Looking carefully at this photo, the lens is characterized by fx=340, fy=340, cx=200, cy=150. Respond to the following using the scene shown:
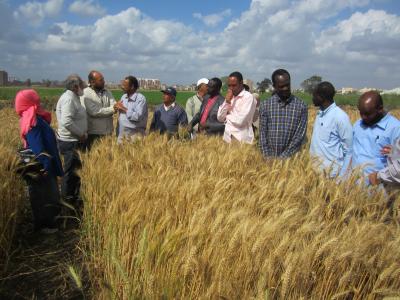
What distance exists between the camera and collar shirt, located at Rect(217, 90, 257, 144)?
4461mm

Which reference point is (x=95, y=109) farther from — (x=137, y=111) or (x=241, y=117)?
(x=241, y=117)

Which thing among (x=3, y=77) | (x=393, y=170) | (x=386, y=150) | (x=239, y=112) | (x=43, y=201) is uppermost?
(x=3, y=77)

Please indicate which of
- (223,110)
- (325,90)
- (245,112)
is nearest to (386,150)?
(325,90)

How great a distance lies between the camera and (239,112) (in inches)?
177

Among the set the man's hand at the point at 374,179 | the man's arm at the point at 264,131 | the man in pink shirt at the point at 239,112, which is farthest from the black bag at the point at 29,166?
the man's hand at the point at 374,179

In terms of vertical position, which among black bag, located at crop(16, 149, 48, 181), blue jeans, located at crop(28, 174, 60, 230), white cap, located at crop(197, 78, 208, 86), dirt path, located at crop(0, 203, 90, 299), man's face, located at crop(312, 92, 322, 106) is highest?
white cap, located at crop(197, 78, 208, 86)

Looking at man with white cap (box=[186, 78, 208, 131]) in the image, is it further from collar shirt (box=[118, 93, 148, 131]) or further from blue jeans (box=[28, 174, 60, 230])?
blue jeans (box=[28, 174, 60, 230])

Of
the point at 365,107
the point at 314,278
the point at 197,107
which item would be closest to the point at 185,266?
the point at 314,278

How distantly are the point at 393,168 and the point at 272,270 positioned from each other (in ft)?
5.82

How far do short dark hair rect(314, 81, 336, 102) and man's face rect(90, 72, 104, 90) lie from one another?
3.14 metres

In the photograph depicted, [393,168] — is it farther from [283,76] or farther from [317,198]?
[283,76]

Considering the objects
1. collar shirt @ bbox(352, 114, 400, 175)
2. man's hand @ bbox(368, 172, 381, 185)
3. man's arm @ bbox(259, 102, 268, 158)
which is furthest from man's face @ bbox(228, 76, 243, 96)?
man's hand @ bbox(368, 172, 381, 185)

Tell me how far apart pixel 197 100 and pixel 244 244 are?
199 inches

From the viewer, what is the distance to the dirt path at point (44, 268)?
236 cm
